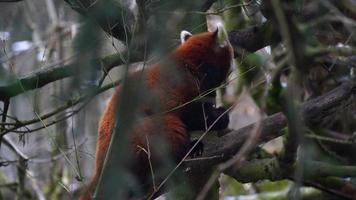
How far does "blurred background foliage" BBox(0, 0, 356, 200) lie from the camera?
5.21 feet

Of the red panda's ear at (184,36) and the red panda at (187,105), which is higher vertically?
the red panda's ear at (184,36)

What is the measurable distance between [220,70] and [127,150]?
2579 mm

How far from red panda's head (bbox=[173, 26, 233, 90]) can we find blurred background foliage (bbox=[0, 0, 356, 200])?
2.8 inches

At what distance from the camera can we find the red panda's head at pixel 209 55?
3.84 metres

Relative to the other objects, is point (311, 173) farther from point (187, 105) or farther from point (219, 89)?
point (219, 89)

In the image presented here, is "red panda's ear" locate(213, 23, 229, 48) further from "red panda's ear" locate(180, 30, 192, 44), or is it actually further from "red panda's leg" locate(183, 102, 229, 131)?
"red panda's leg" locate(183, 102, 229, 131)

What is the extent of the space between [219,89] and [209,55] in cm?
23

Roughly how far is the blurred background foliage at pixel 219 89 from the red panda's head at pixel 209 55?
7 cm

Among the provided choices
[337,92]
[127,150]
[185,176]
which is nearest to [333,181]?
[337,92]

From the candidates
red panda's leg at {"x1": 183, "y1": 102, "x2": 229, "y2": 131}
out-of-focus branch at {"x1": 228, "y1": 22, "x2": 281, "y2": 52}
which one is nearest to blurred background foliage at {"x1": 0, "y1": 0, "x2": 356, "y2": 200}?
out-of-focus branch at {"x1": 228, "y1": 22, "x2": 281, "y2": 52}

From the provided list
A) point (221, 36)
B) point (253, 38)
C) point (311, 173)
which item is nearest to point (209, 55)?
point (221, 36)

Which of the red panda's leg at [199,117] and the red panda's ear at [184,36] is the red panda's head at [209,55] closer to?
the red panda's ear at [184,36]

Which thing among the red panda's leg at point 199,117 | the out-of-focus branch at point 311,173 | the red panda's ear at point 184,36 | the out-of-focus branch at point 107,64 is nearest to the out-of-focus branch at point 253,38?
the out-of-focus branch at point 107,64

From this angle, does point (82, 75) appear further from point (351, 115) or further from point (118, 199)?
point (351, 115)
